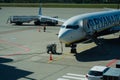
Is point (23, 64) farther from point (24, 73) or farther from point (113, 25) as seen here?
point (113, 25)

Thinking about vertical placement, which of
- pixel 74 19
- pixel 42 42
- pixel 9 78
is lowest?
pixel 9 78

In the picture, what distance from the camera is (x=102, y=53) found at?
131 ft

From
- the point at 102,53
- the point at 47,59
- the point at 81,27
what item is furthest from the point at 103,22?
the point at 47,59

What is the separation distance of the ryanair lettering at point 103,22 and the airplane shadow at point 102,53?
2.91 meters

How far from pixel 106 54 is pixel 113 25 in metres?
11.7

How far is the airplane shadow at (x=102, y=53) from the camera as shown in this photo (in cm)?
3703

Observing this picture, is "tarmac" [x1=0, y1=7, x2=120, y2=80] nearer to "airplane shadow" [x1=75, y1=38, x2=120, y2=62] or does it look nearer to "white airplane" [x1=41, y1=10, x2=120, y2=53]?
"airplane shadow" [x1=75, y1=38, x2=120, y2=62]

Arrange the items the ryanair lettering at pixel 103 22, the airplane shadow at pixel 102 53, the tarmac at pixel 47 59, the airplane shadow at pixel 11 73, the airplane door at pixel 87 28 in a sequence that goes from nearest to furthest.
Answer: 1. the airplane shadow at pixel 11 73
2. the tarmac at pixel 47 59
3. the airplane shadow at pixel 102 53
4. the airplane door at pixel 87 28
5. the ryanair lettering at pixel 103 22

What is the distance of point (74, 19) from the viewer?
39812 millimetres

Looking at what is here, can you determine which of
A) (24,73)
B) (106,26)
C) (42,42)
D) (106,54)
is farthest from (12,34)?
(24,73)

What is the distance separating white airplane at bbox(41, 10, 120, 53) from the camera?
1495 inches

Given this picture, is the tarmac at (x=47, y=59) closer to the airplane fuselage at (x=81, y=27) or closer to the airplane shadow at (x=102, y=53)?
the airplane shadow at (x=102, y=53)

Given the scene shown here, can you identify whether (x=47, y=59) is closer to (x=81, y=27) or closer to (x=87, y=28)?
(x=81, y=27)

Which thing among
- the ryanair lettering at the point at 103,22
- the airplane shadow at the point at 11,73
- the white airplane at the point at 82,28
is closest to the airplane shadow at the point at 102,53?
the white airplane at the point at 82,28
